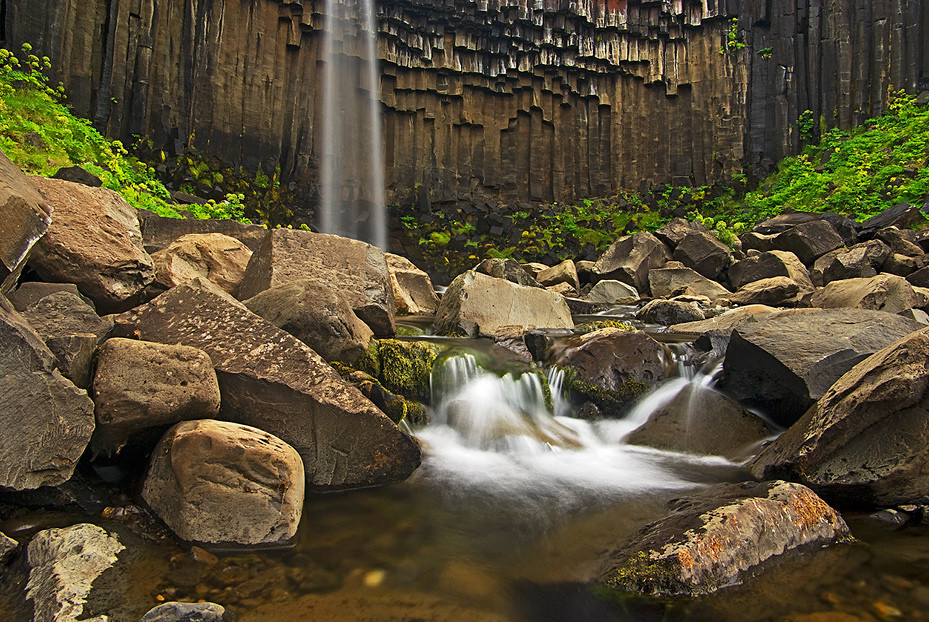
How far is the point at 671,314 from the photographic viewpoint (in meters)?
10.2

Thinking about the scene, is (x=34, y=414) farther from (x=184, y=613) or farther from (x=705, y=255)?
(x=705, y=255)

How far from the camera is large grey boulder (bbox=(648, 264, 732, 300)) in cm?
1409

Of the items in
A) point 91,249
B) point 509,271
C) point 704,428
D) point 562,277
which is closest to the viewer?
point 91,249

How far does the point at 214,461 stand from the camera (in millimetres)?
3049

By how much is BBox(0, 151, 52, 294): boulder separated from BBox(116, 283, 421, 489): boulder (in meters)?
0.73

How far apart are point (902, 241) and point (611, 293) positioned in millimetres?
7038

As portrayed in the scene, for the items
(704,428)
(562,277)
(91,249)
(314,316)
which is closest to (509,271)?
(562,277)

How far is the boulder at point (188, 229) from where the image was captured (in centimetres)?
835

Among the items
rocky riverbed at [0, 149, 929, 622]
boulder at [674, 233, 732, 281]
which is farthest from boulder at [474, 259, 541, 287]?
rocky riverbed at [0, 149, 929, 622]

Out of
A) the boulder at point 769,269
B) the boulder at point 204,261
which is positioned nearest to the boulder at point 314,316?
the boulder at point 204,261

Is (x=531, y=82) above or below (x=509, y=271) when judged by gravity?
above

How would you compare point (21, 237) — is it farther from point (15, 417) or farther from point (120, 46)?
point (120, 46)

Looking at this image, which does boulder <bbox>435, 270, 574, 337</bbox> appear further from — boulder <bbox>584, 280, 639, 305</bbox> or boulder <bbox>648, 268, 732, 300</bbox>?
boulder <bbox>648, 268, 732, 300</bbox>

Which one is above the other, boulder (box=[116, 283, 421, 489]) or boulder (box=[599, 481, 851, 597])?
boulder (box=[116, 283, 421, 489])
